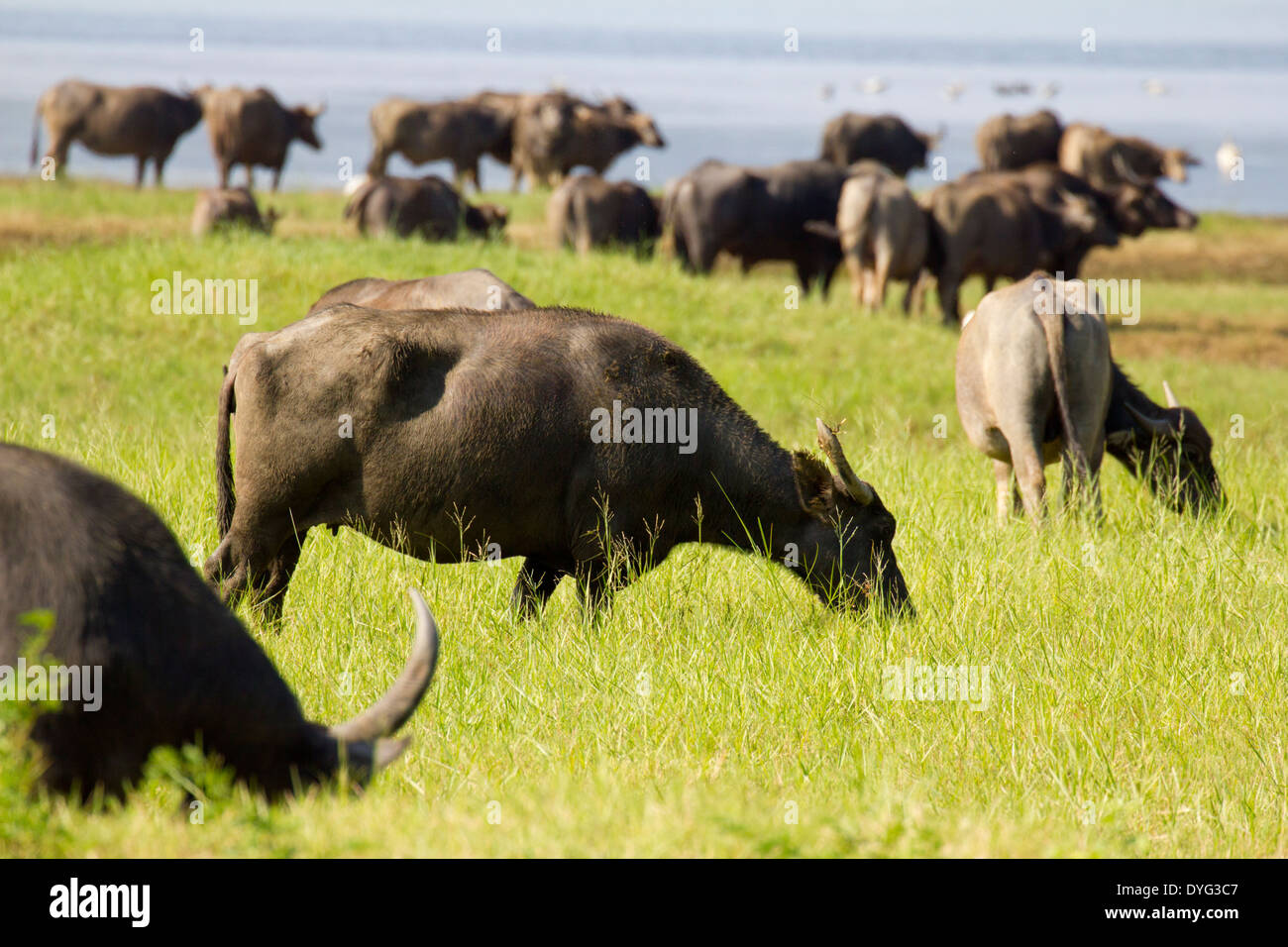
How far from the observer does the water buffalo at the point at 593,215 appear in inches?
777

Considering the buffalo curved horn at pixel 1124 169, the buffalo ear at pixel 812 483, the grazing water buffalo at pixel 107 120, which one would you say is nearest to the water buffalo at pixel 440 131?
the grazing water buffalo at pixel 107 120

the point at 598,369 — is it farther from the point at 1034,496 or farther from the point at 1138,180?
the point at 1138,180

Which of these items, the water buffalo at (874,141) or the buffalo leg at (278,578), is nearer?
the buffalo leg at (278,578)

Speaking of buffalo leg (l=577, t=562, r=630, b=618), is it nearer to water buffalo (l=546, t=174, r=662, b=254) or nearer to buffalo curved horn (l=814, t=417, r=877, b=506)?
buffalo curved horn (l=814, t=417, r=877, b=506)

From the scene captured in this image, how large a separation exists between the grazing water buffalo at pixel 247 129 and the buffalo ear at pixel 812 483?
22.9 m

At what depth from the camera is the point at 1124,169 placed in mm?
29703

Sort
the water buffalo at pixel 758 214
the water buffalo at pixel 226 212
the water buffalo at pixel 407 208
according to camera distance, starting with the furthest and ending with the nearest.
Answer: the water buffalo at pixel 758 214 → the water buffalo at pixel 407 208 → the water buffalo at pixel 226 212

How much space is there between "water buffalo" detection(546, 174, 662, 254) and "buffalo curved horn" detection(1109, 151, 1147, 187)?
42.9 ft

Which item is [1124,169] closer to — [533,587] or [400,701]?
[533,587]

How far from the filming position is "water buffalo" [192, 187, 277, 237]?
1752 centimetres

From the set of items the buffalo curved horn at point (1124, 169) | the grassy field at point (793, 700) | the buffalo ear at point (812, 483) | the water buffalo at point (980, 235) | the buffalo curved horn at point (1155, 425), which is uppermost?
the buffalo curved horn at point (1124, 169)

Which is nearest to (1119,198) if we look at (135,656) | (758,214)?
(758,214)

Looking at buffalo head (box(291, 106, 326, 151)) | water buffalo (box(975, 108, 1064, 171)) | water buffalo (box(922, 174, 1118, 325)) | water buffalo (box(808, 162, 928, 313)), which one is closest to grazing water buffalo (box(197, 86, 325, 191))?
buffalo head (box(291, 106, 326, 151))

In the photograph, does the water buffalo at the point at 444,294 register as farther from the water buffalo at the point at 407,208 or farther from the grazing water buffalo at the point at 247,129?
the grazing water buffalo at the point at 247,129
